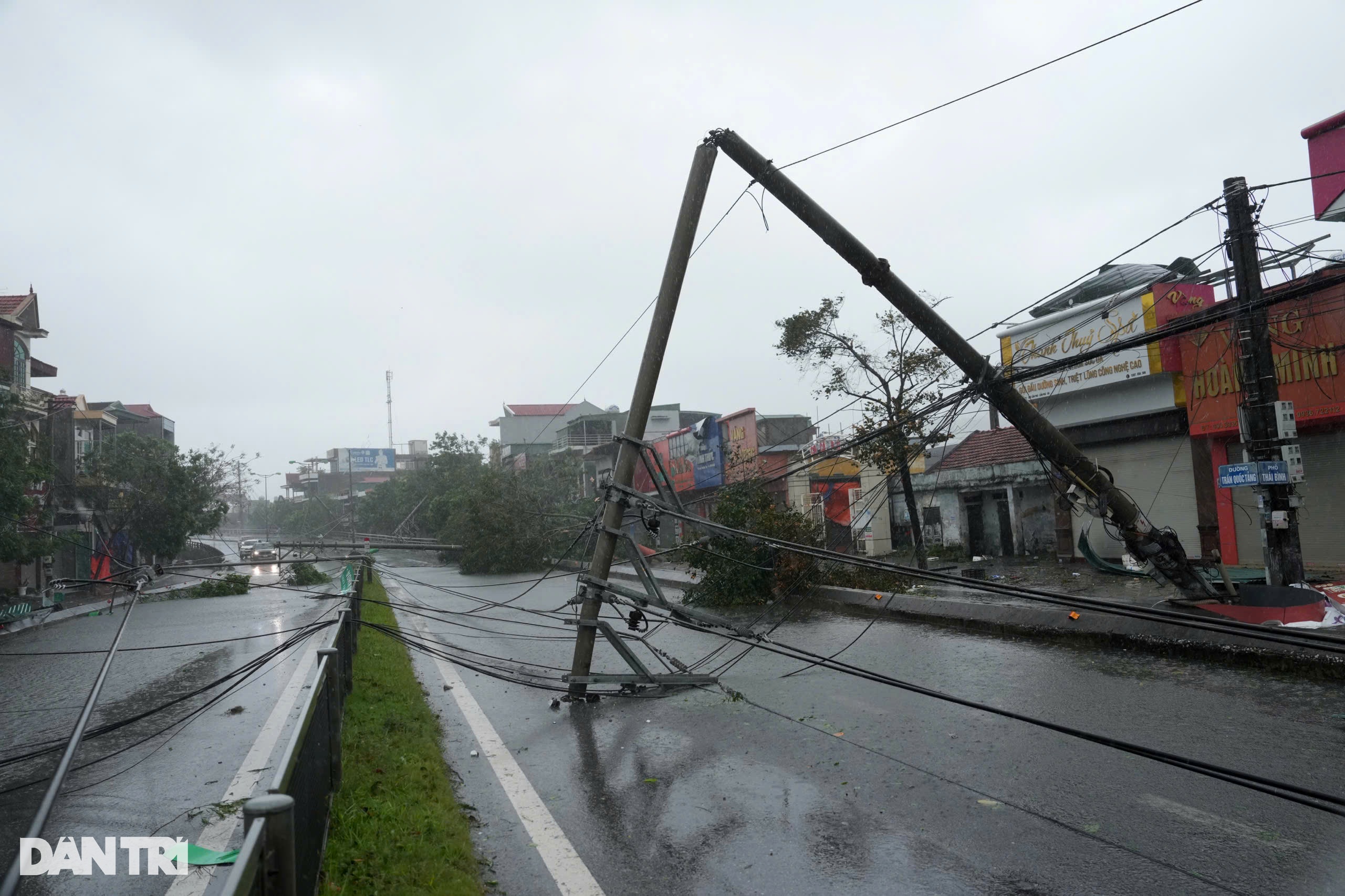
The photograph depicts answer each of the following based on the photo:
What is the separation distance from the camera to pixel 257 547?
55219mm

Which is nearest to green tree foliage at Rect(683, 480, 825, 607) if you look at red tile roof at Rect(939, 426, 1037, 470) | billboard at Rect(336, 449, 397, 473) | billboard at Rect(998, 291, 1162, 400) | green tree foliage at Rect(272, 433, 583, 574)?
green tree foliage at Rect(272, 433, 583, 574)

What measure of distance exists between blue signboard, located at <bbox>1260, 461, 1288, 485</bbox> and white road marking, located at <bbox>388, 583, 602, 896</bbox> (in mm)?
10268

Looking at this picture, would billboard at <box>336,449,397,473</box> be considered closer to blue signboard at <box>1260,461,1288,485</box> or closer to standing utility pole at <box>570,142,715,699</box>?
standing utility pole at <box>570,142,715,699</box>

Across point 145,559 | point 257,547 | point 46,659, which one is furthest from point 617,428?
point 46,659

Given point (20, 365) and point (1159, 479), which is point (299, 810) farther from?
point (20, 365)

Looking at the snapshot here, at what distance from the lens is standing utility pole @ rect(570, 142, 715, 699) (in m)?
9.62

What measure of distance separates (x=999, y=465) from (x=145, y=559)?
39916 mm

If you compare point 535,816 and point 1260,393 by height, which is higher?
point 1260,393

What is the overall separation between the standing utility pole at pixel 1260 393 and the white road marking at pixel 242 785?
1242cm

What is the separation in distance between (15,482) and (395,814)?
21.0m

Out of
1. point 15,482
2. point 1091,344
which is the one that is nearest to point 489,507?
point 15,482

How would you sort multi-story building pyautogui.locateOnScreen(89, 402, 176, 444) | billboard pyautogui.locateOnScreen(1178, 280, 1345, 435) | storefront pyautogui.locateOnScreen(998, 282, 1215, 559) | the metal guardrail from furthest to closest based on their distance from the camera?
multi-story building pyautogui.locateOnScreen(89, 402, 176, 444)
storefront pyautogui.locateOnScreen(998, 282, 1215, 559)
billboard pyautogui.locateOnScreen(1178, 280, 1345, 435)
the metal guardrail

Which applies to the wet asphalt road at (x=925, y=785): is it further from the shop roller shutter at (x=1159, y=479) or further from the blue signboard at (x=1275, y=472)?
the shop roller shutter at (x=1159, y=479)

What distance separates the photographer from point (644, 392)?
390 inches
